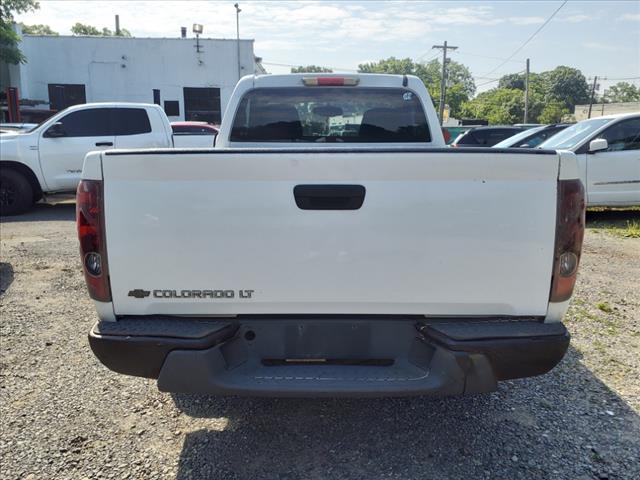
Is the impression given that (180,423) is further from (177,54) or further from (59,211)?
(177,54)

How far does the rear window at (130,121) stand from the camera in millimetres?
10297

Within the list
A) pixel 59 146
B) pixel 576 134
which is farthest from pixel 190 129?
pixel 576 134

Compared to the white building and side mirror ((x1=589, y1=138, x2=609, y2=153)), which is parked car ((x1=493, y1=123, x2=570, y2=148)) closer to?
side mirror ((x1=589, y1=138, x2=609, y2=153))

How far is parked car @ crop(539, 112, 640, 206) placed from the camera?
27.9ft

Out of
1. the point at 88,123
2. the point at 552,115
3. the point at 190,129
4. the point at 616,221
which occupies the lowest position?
the point at 616,221

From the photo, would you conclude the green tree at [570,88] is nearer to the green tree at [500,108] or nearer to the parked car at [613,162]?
the green tree at [500,108]

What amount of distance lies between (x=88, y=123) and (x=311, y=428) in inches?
354

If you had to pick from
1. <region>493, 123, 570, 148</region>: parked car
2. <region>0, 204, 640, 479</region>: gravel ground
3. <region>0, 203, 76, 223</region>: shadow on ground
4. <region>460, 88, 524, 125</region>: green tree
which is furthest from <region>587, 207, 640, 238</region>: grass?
<region>460, 88, 524, 125</region>: green tree

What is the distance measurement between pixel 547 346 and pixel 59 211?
10391 mm

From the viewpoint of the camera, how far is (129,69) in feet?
97.0

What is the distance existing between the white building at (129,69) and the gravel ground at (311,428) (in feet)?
91.3

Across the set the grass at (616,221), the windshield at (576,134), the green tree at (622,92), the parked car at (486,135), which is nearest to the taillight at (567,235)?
the grass at (616,221)

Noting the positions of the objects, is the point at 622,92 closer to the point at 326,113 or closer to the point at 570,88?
the point at 570,88

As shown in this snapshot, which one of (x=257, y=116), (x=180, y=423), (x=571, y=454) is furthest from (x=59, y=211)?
(x=571, y=454)
